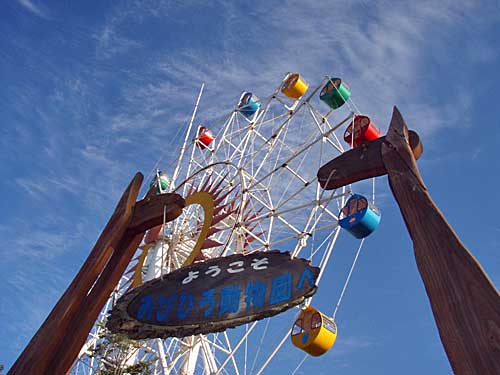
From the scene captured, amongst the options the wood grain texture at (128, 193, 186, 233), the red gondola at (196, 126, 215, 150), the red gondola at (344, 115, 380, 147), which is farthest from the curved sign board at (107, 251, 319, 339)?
the red gondola at (196, 126, 215, 150)

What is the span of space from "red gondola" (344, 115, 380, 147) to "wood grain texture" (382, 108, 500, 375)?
423 inches

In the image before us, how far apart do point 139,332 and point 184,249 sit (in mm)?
10568

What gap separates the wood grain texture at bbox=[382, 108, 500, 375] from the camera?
107 inches

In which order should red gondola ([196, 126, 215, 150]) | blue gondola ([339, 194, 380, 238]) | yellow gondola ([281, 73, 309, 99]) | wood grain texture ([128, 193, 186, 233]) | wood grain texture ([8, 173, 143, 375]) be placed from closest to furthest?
wood grain texture ([8, 173, 143, 375])
wood grain texture ([128, 193, 186, 233])
blue gondola ([339, 194, 380, 238])
yellow gondola ([281, 73, 309, 99])
red gondola ([196, 126, 215, 150])

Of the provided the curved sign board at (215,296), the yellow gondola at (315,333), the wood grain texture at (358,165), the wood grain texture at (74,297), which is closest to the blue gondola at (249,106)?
the yellow gondola at (315,333)

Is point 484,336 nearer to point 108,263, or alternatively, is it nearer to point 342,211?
point 108,263

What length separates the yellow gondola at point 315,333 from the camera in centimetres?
1146

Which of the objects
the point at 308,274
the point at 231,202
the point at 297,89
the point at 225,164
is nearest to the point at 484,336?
the point at 308,274

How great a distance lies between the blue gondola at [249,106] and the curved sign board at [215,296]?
1444 centimetres

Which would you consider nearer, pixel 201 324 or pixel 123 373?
pixel 201 324

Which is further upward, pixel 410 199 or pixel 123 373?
pixel 123 373

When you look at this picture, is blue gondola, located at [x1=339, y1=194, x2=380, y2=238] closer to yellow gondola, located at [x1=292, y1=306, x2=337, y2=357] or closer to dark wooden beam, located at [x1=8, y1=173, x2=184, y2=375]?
yellow gondola, located at [x1=292, y1=306, x2=337, y2=357]

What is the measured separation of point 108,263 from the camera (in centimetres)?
620

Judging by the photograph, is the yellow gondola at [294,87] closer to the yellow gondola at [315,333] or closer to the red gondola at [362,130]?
the red gondola at [362,130]
